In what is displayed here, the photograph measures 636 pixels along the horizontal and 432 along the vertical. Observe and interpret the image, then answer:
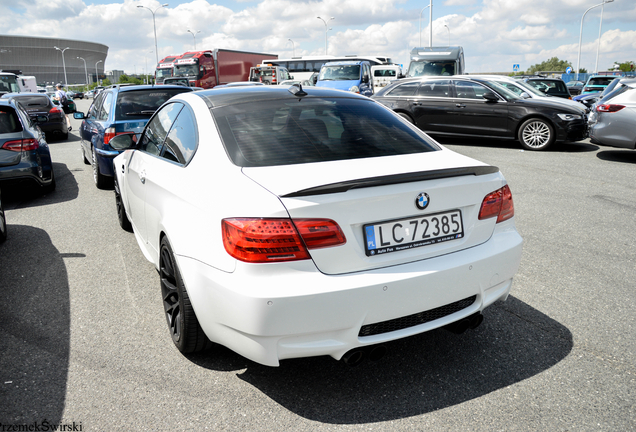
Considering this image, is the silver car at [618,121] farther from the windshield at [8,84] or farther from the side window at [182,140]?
the windshield at [8,84]

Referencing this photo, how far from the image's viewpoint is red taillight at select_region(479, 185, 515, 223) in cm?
278

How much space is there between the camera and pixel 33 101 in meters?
16.2

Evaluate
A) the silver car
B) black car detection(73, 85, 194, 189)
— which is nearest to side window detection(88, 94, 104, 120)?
black car detection(73, 85, 194, 189)

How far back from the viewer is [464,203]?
2670 millimetres

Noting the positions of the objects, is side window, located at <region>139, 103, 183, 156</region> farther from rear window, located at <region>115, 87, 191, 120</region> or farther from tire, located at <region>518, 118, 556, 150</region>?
tire, located at <region>518, 118, 556, 150</region>

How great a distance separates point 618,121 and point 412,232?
30.7ft

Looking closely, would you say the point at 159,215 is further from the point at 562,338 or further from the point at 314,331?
the point at 562,338

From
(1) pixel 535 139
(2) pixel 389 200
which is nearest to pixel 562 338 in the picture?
(2) pixel 389 200

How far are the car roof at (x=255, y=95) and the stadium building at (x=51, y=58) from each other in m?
128

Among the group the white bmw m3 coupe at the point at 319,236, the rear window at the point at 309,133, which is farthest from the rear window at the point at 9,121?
the rear window at the point at 309,133

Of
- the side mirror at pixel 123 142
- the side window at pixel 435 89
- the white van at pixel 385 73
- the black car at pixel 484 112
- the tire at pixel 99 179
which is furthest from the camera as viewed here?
the white van at pixel 385 73

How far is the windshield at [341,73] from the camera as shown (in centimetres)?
2277

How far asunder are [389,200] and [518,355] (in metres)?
1.40

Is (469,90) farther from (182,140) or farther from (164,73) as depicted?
(164,73)
